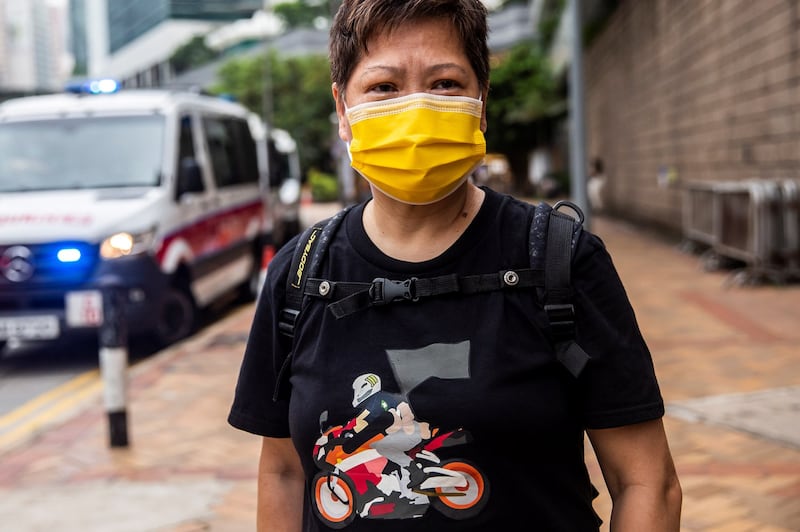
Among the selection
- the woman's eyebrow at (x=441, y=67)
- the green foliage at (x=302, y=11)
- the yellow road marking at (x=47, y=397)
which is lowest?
the yellow road marking at (x=47, y=397)

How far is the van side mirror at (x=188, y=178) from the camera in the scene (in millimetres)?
9242

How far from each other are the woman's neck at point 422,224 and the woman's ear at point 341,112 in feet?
0.55

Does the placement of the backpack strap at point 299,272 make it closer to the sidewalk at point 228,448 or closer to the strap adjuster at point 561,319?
the strap adjuster at point 561,319

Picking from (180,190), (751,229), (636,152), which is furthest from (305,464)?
(636,152)

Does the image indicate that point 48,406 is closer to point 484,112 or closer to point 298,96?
point 484,112

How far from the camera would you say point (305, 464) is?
183 centimetres

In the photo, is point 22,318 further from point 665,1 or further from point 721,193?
point 665,1

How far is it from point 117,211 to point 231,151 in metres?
3.24

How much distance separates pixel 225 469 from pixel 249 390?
3.35m

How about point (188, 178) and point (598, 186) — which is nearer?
point (188, 178)

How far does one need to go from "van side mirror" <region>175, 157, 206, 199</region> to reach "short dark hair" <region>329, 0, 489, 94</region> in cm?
759

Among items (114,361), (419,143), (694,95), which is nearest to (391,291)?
(419,143)

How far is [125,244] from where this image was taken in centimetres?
835

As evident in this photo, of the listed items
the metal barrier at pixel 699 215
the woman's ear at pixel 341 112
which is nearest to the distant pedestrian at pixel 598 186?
the metal barrier at pixel 699 215
